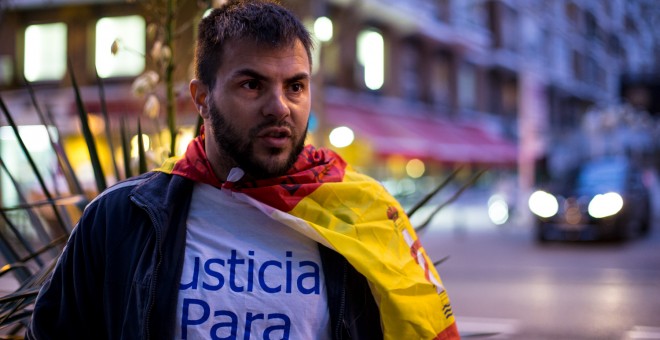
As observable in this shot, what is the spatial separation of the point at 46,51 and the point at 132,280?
20.1 metres

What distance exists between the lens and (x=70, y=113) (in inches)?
739

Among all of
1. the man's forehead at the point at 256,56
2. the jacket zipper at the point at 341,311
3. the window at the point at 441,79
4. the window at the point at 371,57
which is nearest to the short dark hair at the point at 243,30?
the man's forehead at the point at 256,56

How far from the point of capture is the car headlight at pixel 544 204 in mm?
14508

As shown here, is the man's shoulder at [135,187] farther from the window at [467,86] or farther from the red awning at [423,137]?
the window at [467,86]

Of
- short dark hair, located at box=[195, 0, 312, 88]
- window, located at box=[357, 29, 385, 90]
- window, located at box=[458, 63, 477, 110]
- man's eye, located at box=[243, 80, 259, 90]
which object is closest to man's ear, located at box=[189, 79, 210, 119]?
short dark hair, located at box=[195, 0, 312, 88]

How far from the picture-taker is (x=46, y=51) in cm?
2023

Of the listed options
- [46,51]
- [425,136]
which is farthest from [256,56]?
[425,136]

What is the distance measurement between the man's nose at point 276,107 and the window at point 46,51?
1955cm

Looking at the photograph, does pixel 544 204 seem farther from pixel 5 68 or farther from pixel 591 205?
pixel 5 68

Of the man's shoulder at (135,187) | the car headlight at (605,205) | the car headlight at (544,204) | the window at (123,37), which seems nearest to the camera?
the man's shoulder at (135,187)

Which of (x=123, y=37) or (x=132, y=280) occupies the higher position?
(x=123, y=37)

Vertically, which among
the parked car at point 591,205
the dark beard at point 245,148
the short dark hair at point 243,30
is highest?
the short dark hair at point 243,30

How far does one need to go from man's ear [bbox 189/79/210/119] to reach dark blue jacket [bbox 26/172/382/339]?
0.20 meters

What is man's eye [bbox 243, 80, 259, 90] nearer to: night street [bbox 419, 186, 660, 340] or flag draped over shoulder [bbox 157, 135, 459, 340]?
flag draped over shoulder [bbox 157, 135, 459, 340]
